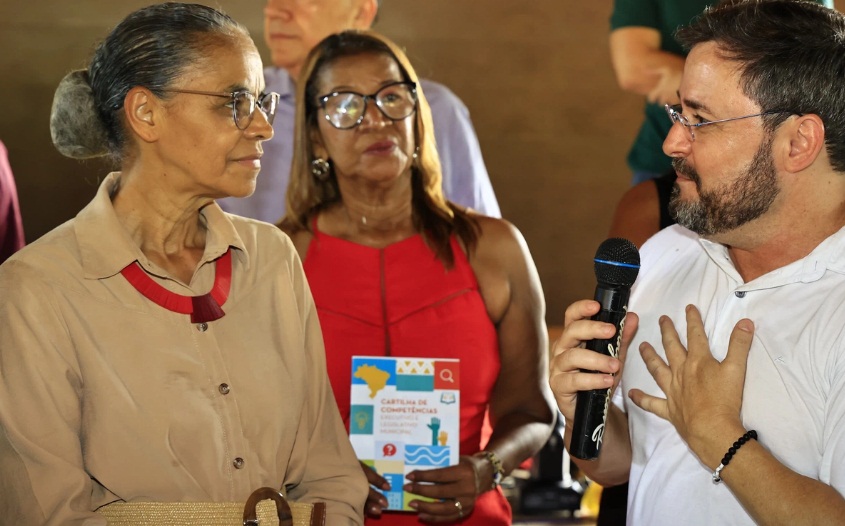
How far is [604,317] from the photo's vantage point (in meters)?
2.14

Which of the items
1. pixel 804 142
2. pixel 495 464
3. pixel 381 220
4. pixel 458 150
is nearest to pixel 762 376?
pixel 804 142

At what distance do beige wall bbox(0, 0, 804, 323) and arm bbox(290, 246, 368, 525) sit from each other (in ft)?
6.47

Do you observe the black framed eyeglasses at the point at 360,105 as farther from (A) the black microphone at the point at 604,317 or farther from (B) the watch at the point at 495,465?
(A) the black microphone at the point at 604,317

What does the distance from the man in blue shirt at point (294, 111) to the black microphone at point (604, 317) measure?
2103 mm

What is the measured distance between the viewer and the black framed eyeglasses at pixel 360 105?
3.37m

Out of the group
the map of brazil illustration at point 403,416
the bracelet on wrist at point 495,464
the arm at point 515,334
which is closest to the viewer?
the map of brazil illustration at point 403,416

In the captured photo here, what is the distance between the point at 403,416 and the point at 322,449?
524 millimetres

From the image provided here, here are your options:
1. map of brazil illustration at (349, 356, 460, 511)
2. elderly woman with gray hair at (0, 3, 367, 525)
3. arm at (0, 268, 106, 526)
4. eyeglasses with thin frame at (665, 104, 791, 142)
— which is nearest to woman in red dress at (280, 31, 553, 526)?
map of brazil illustration at (349, 356, 460, 511)

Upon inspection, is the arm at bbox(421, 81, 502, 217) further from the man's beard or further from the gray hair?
the man's beard

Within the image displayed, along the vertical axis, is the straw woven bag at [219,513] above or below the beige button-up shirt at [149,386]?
below

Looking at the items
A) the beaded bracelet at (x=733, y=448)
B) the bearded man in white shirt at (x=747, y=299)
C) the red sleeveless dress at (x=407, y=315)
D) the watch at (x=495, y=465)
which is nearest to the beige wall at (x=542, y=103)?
the red sleeveless dress at (x=407, y=315)

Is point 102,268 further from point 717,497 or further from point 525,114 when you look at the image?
point 525,114

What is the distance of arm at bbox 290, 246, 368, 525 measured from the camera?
245cm

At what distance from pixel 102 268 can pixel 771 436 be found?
147cm
